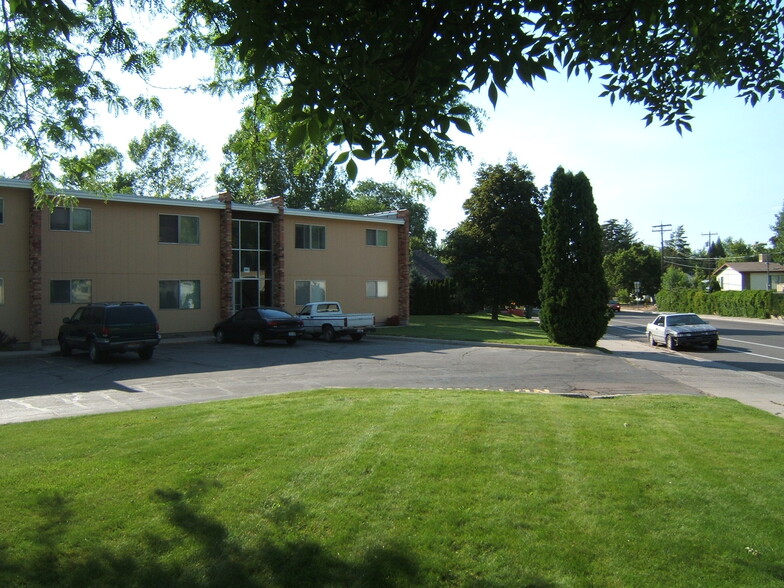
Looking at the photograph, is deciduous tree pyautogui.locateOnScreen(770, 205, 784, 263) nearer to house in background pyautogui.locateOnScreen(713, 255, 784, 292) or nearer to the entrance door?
house in background pyautogui.locateOnScreen(713, 255, 784, 292)

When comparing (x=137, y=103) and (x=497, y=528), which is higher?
(x=137, y=103)

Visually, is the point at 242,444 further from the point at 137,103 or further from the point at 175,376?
the point at 175,376

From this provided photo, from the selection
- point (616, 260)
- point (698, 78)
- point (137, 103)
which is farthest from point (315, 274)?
point (616, 260)

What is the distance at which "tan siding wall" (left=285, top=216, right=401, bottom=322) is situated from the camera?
33.7 m

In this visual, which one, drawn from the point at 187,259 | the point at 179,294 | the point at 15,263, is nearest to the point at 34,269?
the point at 15,263

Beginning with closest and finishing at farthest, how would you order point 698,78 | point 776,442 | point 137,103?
1. point 776,442
2. point 698,78
3. point 137,103

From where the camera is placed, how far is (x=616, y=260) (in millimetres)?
94688

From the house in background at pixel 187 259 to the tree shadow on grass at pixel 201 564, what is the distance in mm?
19132

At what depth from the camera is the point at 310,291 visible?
3434 cm

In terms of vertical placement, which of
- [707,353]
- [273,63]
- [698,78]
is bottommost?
[707,353]

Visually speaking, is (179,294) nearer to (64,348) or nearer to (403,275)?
(64,348)

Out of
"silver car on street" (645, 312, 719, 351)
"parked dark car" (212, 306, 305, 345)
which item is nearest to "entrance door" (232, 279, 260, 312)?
"parked dark car" (212, 306, 305, 345)

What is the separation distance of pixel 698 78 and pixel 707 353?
64.8 ft

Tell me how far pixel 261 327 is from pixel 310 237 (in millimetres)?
9968
